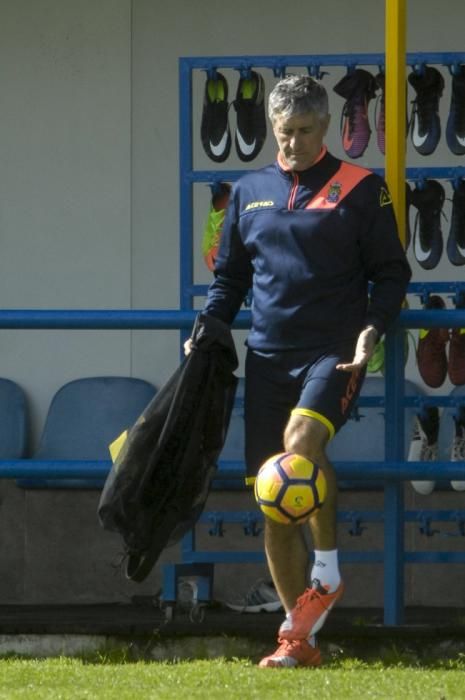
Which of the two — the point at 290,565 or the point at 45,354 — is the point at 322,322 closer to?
the point at 290,565

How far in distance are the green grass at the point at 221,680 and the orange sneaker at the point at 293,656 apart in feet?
0.17

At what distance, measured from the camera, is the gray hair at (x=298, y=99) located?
640 centimetres

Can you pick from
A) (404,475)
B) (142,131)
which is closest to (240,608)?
(404,475)

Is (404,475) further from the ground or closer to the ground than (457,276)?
closer to the ground

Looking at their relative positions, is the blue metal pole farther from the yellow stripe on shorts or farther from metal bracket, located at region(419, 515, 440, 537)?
metal bracket, located at region(419, 515, 440, 537)

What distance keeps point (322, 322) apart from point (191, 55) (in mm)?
3437

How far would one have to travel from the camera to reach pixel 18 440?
945cm

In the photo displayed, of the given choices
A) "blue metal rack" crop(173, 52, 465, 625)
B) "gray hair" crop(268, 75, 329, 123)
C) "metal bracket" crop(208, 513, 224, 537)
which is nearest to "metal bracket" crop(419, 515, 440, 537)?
"blue metal rack" crop(173, 52, 465, 625)

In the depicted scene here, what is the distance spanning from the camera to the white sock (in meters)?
6.42

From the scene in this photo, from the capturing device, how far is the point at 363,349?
6.24 metres

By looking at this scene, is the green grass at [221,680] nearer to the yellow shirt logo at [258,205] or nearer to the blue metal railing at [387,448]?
the blue metal railing at [387,448]

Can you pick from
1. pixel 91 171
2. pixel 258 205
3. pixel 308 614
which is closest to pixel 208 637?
pixel 308 614

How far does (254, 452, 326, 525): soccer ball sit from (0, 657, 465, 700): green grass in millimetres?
500

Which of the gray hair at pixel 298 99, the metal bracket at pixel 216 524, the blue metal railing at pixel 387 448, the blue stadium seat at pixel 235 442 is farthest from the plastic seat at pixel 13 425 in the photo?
the gray hair at pixel 298 99
